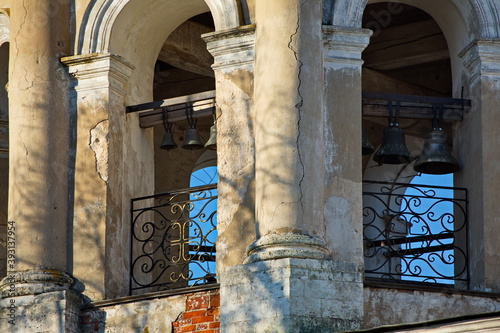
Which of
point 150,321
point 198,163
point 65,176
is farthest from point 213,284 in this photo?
point 198,163

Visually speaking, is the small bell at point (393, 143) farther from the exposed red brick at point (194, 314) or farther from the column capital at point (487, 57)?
the exposed red brick at point (194, 314)

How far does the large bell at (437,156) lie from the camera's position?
51.8 ft

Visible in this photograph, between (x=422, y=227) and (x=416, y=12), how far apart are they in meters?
3.57

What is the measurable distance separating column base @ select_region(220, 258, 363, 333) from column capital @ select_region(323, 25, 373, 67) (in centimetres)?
184

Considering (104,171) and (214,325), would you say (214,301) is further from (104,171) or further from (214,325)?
(104,171)

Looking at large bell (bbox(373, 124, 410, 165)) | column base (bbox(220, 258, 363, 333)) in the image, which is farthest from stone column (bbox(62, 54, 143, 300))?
large bell (bbox(373, 124, 410, 165))

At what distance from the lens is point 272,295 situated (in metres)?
14.2

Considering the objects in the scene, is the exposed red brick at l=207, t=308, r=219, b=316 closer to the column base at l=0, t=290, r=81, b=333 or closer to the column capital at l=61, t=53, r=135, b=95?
the column base at l=0, t=290, r=81, b=333

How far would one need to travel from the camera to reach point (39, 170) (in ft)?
51.8

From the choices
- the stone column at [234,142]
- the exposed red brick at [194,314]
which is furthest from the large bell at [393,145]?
the exposed red brick at [194,314]

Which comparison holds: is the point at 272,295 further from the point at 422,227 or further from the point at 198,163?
the point at 198,163

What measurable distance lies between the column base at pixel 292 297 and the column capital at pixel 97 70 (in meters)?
2.44

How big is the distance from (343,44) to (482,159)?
1496 mm

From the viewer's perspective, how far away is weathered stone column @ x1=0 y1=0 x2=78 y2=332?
1530cm
